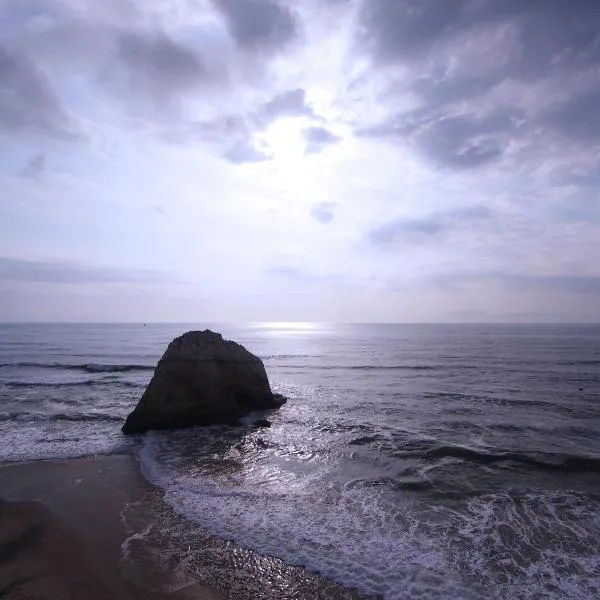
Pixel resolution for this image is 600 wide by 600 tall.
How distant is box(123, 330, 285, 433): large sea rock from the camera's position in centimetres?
1479

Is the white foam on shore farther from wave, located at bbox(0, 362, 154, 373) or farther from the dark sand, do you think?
wave, located at bbox(0, 362, 154, 373)

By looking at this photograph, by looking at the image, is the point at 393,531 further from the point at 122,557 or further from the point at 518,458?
the point at 518,458

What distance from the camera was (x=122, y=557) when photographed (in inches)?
257

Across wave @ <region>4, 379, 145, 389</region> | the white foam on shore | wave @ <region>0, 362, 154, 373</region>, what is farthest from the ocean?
wave @ <region>0, 362, 154, 373</region>

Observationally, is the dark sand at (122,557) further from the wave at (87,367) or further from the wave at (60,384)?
the wave at (87,367)

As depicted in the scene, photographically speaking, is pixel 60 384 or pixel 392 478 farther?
pixel 60 384

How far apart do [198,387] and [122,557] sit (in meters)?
9.15

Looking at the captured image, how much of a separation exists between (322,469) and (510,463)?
5371mm

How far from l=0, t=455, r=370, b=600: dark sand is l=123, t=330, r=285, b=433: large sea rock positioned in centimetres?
539

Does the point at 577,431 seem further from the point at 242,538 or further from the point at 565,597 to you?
the point at 242,538

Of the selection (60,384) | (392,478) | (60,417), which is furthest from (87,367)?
(392,478)

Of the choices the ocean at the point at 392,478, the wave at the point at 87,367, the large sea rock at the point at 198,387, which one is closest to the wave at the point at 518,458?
the ocean at the point at 392,478

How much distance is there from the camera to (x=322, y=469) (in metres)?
10.9

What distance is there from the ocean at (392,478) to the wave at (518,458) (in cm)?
7
